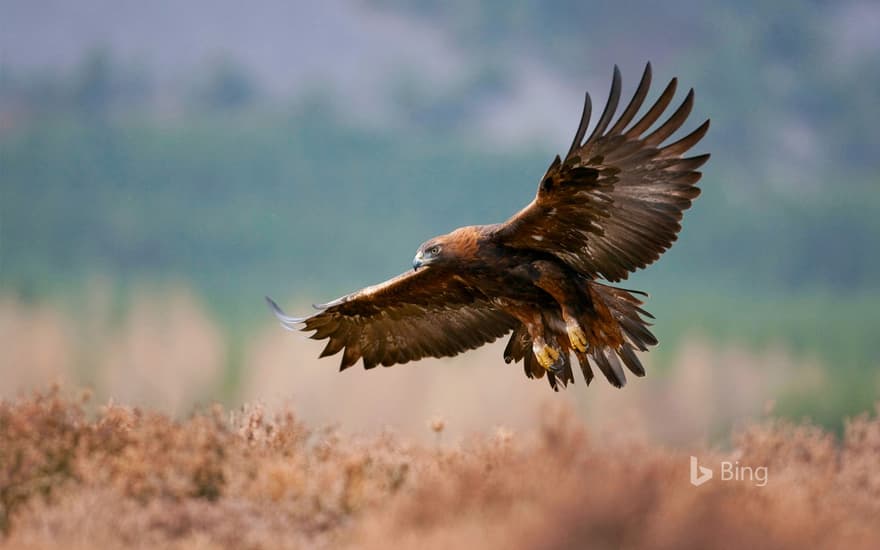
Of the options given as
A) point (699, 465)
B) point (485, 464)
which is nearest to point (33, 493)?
point (485, 464)

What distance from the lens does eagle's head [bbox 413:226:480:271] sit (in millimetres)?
8453

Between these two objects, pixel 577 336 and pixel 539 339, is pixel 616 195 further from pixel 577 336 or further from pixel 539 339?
pixel 539 339

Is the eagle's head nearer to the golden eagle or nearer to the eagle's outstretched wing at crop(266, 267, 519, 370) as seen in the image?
the golden eagle

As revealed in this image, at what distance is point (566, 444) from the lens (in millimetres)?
6867

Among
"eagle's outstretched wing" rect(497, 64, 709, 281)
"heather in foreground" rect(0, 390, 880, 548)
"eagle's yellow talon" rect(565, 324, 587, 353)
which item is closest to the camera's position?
"heather in foreground" rect(0, 390, 880, 548)

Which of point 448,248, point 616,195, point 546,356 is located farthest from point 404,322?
point 616,195

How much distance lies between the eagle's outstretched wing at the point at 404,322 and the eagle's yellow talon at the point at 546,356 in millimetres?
724

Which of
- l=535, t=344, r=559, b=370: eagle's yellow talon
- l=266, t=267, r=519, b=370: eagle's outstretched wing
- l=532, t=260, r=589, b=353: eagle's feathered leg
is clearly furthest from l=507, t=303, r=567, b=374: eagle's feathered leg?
l=266, t=267, r=519, b=370: eagle's outstretched wing

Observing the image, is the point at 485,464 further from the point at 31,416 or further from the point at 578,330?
the point at 31,416

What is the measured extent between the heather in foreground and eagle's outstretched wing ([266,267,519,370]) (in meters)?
1.72

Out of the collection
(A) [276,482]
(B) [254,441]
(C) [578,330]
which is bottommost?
(A) [276,482]

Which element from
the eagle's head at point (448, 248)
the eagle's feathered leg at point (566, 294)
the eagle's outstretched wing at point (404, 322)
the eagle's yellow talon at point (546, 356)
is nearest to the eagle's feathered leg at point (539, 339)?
the eagle's yellow talon at point (546, 356)

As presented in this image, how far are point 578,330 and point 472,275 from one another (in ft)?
3.34

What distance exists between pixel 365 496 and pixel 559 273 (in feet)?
9.16
